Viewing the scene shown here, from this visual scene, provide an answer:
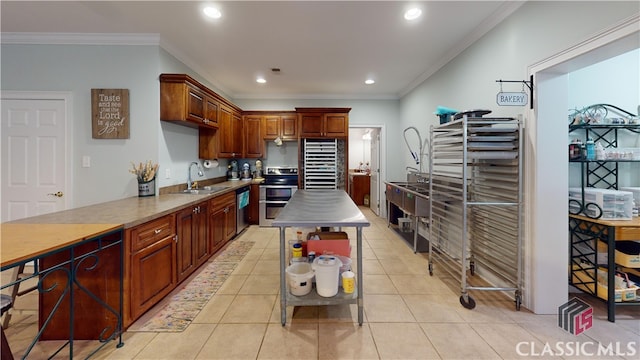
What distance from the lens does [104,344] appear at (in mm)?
1829

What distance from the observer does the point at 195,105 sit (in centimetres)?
336

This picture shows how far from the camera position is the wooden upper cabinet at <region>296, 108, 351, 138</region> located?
17.0 feet

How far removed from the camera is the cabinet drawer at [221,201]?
11.1ft

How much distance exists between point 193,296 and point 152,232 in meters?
0.79

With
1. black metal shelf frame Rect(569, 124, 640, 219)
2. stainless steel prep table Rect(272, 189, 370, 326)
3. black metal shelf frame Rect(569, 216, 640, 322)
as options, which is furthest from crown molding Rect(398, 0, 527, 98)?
stainless steel prep table Rect(272, 189, 370, 326)

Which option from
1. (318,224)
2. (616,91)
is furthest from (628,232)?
(318,224)

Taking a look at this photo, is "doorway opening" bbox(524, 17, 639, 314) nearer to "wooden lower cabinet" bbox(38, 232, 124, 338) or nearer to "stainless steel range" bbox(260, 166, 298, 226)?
"wooden lower cabinet" bbox(38, 232, 124, 338)

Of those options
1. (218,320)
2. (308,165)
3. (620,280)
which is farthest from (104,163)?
(620,280)

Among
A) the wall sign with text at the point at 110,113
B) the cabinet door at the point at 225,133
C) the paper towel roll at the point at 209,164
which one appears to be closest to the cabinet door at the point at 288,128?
the cabinet door at the point at 225,133

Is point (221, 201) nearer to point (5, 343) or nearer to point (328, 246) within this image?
point (328, 246)

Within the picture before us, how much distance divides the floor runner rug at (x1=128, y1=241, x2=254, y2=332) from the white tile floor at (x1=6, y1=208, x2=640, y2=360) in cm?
7

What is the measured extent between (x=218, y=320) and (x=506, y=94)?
119 inches

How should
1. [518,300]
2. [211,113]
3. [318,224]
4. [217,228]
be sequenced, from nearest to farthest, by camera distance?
[318,224] < [518,300] < [217,228] < [211,113]

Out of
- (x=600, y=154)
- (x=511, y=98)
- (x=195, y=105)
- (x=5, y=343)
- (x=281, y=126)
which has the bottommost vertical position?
(x=5, y=343)
